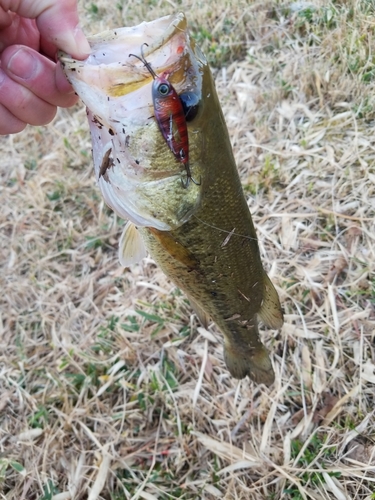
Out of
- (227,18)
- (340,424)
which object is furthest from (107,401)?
(227,18)

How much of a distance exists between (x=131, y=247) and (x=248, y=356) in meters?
0.69

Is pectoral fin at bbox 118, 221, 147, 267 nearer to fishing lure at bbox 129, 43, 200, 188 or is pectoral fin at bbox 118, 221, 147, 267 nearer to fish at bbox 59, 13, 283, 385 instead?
fish at bbox 59, 13, 283, 385

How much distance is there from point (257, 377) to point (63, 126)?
284 cm

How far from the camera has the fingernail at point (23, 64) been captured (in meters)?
1.60

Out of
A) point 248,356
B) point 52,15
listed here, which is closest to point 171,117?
point 52,15

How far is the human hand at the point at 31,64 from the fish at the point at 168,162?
0.79 feet

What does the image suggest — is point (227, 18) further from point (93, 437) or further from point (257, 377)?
point (93, 437)

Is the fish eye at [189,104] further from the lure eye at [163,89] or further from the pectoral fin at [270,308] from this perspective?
the pectoral fin at [270,308]

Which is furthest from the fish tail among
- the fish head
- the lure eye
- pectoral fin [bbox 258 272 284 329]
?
the lure eye

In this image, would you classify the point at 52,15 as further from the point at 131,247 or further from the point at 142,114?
the point at 131,247

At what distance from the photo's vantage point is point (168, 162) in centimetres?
129

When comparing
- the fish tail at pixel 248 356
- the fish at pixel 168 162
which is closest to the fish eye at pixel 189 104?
the fish at pixel 168 162

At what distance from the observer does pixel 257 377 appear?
1.99 meters

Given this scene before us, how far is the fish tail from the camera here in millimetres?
1883
